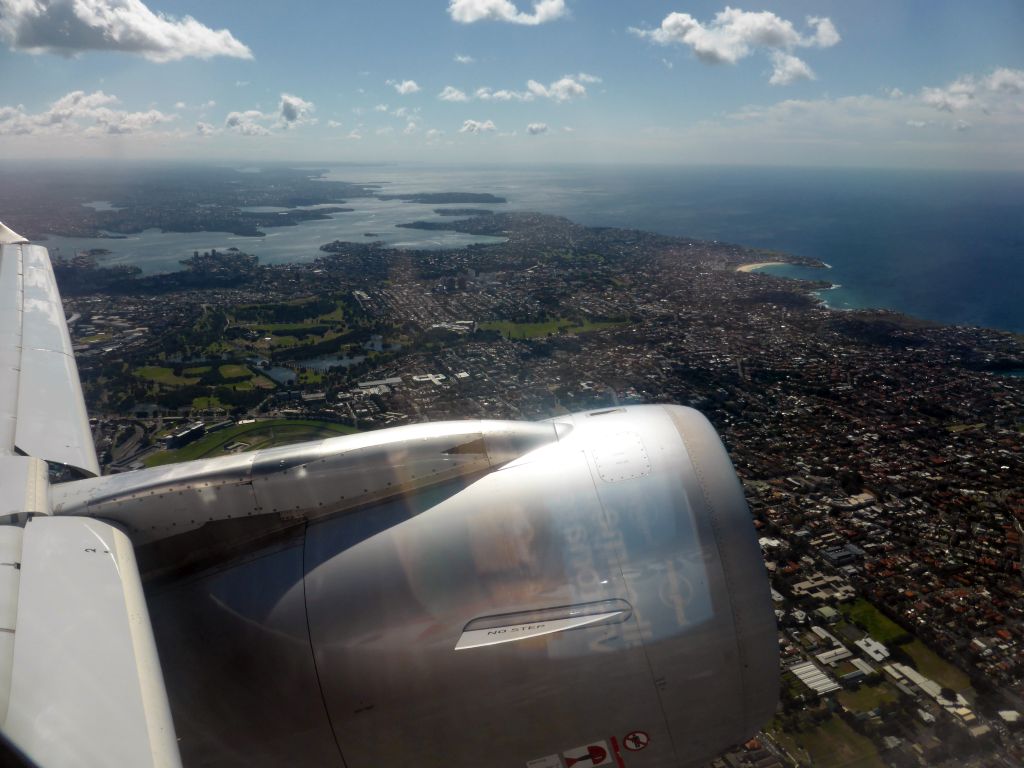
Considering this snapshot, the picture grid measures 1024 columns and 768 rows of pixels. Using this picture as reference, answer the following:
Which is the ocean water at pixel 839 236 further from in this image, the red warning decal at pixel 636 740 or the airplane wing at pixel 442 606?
the red warning decal at pixel 636 740

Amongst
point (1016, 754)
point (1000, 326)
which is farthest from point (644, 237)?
point (1016, 754)

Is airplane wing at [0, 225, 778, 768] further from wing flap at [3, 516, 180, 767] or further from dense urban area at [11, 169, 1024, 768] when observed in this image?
dense urban area at [11, 169, 1024, 768]

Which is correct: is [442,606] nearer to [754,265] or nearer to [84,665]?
[84,665]

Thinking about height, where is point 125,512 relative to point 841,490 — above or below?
above

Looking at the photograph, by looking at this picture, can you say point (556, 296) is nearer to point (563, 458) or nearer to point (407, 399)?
point (407, 399)

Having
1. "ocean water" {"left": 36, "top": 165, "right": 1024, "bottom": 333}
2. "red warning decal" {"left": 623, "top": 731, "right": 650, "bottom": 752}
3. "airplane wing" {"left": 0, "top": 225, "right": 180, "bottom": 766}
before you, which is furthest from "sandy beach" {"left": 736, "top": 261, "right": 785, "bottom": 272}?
"airplane wing" {"left": 0, "top": 225, "right": 180, "bottom": 766}

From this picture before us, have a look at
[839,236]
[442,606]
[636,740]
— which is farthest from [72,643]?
[839,236]
